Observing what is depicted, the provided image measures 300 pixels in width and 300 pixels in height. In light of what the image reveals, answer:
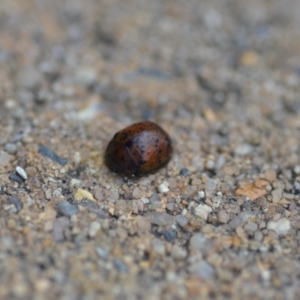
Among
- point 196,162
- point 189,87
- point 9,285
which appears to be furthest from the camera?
point 189,87

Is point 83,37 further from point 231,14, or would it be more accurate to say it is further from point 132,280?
point 132,280

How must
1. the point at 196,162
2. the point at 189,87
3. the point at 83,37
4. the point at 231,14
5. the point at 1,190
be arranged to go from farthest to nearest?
the point at 231,14 → the point at 83,37 → the point at 189,87 → the point at 196,162 → the point at 1,190

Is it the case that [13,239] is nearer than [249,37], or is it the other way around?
[13,239]

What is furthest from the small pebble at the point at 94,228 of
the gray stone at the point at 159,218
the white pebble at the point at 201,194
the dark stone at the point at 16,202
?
the white pebble at the point at 201,194

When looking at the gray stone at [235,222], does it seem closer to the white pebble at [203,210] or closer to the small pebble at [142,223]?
the white pebble at [203,210]

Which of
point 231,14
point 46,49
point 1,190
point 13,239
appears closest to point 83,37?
point 46,49

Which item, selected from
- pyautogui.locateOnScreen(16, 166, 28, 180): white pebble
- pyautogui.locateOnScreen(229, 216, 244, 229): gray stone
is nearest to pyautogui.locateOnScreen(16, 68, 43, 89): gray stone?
pyautogui.locateOnScreen(16, 166, 28, 180): white pebble

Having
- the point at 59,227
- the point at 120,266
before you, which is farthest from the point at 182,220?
the point at 59,227
